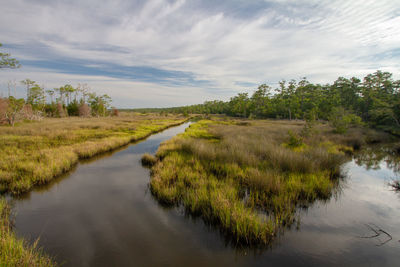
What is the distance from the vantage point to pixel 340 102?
48.2m

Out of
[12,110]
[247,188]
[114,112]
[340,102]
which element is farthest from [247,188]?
[114,112]

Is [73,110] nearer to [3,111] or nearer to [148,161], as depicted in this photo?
[3,111]

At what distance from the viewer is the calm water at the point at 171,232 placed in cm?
421

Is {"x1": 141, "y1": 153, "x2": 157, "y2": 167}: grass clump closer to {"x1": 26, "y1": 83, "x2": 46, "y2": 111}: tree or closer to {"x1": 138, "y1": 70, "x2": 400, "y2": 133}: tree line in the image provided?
{"x1": 138, "y1": 70, "x2": 400, "y2": 133}: tree line

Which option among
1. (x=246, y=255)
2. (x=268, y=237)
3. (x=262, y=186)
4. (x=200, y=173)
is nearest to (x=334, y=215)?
(x=262, y=186)

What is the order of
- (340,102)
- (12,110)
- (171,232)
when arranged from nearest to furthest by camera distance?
(171,232)
(12,110)
(340,102)

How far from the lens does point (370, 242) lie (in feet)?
15.6

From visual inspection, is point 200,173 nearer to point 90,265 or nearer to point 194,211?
point 194,211

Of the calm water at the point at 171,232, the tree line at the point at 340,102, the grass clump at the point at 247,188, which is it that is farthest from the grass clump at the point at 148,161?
the tree line at the point at 340,102

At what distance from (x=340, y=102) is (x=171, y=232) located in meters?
63.3

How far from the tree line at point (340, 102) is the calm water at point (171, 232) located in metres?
11.4

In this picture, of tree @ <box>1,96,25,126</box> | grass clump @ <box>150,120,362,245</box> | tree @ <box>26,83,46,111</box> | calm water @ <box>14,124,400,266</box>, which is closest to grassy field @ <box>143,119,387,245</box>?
grass clump @ <box>150,120,362,245</box>

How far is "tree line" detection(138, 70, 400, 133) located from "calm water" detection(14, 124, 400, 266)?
11.4 metres

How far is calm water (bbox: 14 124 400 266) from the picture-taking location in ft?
13.8
